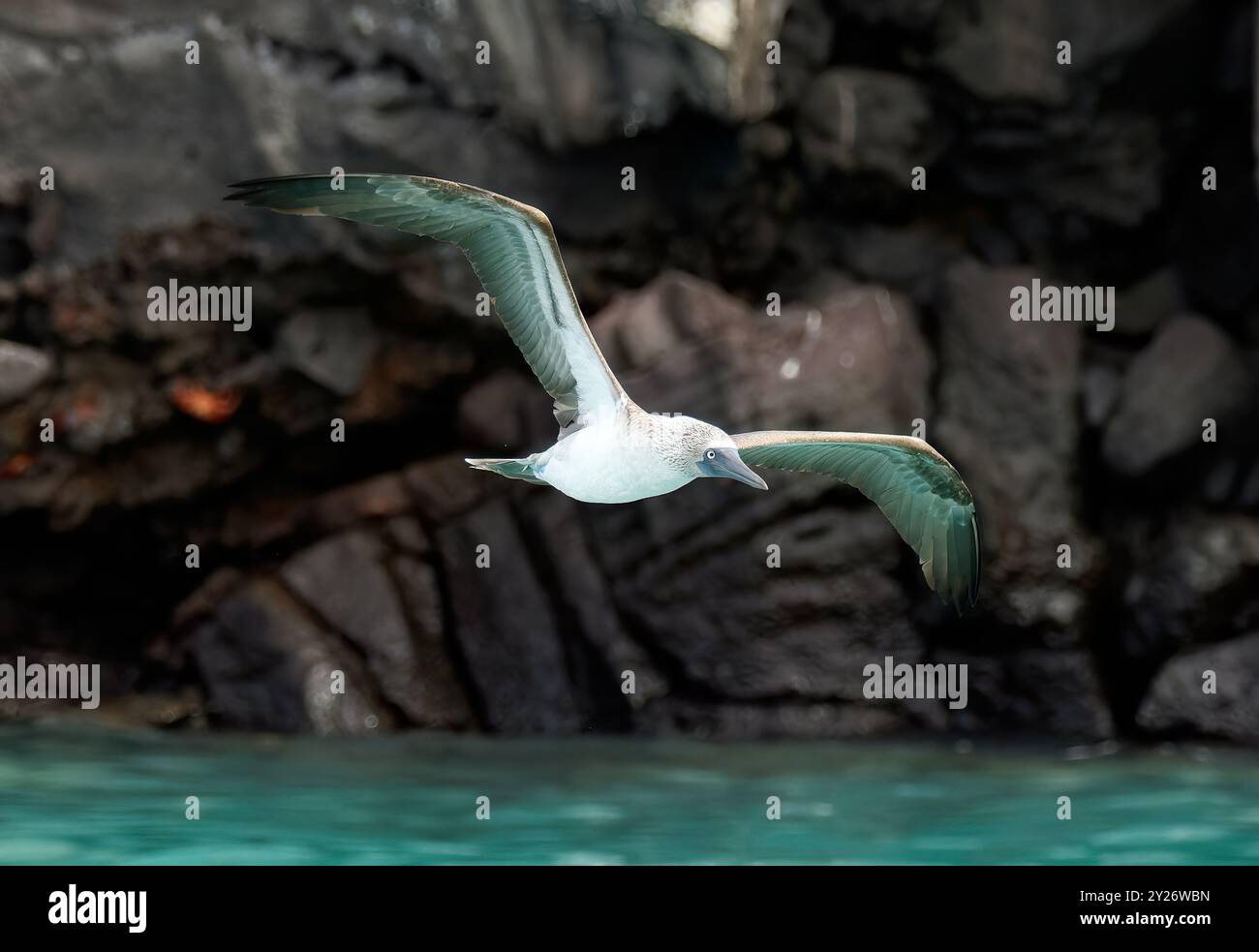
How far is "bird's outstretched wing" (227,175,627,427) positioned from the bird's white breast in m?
0.18

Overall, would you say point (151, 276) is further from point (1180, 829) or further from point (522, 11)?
point (1180, 829)

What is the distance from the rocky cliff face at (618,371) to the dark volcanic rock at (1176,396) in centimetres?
3

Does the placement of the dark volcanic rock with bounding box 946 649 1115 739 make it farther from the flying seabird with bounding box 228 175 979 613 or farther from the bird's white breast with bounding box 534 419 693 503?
the bird's white breast with bounding box 534 419 693 503

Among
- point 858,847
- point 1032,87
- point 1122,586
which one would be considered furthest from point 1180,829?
point 1032,87

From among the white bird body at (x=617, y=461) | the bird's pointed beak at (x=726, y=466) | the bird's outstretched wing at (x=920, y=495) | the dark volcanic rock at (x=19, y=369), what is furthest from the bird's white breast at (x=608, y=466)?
the dark volcanic rock at (x=19, y=369)

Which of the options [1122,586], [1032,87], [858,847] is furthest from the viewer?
[1032,87]

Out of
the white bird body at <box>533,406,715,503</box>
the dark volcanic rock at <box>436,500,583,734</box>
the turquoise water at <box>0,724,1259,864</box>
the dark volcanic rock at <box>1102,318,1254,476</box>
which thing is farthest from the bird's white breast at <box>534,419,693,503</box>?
the dark volcanic rock at <box>1102,318,1254,476</box>

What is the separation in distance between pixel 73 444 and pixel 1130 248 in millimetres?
8152

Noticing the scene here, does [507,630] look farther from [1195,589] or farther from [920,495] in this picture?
[1195,589]

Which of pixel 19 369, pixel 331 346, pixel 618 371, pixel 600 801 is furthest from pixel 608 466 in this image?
pixel 19 369

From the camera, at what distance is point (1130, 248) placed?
39.9 ft

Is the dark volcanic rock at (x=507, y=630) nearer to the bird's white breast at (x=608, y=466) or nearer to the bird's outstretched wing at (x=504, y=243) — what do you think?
the bird's outstretched wing at (x=504, y=243)

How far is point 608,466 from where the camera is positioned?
5.90 metres

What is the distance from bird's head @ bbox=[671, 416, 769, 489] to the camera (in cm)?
569
